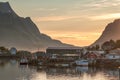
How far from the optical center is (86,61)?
64625mm

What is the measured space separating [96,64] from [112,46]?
25.9 meters

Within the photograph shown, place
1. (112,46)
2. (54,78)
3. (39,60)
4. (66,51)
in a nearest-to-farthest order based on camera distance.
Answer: (54,78), (39,60), (66,51), (112,46)

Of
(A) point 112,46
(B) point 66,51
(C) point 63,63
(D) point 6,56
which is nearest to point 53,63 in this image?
(C) point 63,63

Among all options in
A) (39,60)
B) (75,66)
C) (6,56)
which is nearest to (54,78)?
(75,66)

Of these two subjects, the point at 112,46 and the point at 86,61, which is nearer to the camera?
the point at 86,61

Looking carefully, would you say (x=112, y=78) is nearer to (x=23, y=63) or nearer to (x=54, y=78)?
(x=54, y=78)

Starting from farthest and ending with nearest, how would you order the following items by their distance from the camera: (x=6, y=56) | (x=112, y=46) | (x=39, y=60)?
(x=6, y=56), (x=112, y=46), (x=39, y=60)

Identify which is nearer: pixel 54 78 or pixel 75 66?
pixel 54 78

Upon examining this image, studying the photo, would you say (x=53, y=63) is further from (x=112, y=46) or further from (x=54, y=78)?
(x=112, y=46)

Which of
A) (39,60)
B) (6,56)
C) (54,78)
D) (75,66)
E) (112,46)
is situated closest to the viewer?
(54,78)

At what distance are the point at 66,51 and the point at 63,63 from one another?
18.7 metres

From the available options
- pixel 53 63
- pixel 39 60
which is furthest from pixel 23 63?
pixel 53 63

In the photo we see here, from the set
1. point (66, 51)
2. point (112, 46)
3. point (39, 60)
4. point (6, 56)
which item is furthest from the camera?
point (6, 56)

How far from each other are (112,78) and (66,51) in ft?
127
